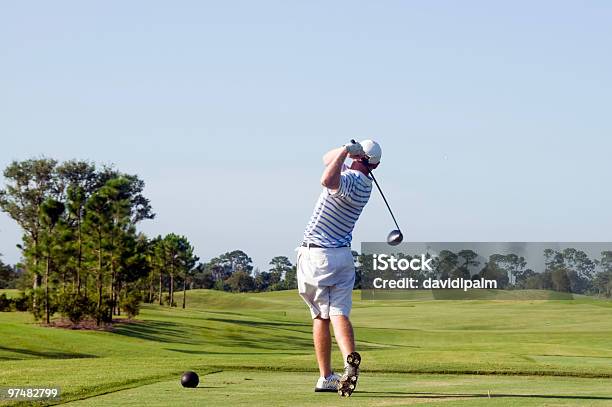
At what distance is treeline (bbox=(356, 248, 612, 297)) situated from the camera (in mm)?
106750

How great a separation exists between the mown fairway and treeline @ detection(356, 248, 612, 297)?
2162mm

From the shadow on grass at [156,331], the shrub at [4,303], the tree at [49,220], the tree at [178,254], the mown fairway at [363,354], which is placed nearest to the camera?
the mown fairway at [363,354]

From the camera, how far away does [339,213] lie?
41.0ft

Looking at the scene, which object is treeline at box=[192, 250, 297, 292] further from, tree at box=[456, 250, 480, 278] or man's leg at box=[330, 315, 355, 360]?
man's leg at box=[330, 315, 355, 360]

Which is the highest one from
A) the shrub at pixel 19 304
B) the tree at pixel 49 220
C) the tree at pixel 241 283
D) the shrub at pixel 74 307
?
A: the tree at pixel 241 283

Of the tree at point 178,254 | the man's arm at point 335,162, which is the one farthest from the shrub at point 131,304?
the man's arm at point 335,162

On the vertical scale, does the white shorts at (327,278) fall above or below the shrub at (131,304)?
below

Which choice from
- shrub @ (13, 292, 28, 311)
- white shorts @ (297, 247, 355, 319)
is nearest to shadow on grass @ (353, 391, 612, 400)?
white shorts @ (297, 247, 355, 319)

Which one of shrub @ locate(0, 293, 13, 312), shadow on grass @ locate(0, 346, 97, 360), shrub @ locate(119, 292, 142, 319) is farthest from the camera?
shrub @ locate(0, 293, 13, 312)

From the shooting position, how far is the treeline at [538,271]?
106750 millimetres

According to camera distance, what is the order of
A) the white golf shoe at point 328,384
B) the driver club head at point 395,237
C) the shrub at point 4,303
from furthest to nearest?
1. the shrub at point 4,303
2. the driver club head at point 395,237
3. the white golf shoe at point 328,384

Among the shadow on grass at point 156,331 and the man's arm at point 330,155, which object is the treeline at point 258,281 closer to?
the shadow on grass at point 156,331

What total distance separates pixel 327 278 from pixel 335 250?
0.33 meters

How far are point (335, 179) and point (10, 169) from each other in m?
99.9
